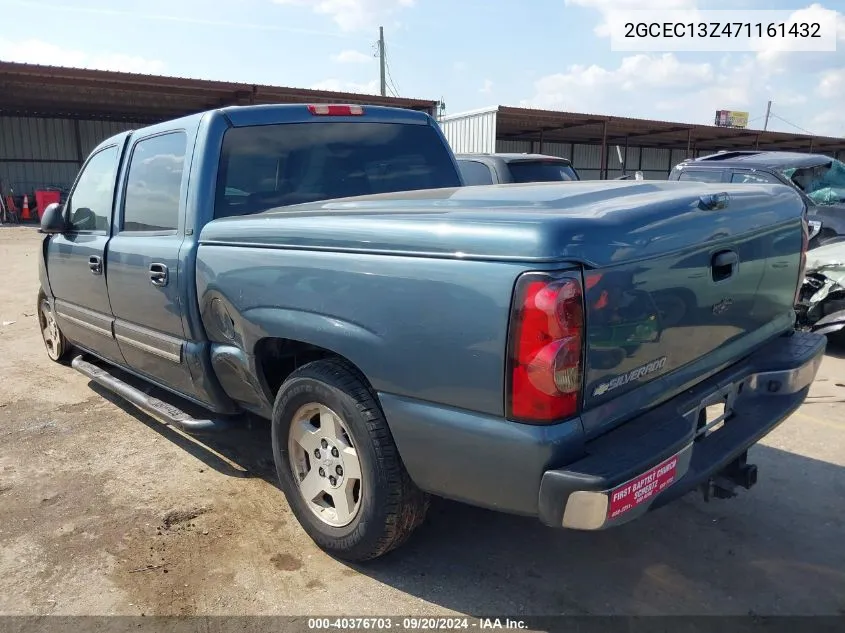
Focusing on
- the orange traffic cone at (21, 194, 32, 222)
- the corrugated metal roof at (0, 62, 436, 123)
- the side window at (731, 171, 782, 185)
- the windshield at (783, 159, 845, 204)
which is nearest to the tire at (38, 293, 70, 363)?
the side window at (731, 171, 782, 185)

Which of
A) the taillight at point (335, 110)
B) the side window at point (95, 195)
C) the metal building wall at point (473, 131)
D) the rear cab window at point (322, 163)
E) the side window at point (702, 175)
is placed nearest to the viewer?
the rear cab window at point (322, 163)

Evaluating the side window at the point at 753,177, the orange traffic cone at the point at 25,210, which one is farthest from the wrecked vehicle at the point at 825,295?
the orange traffic cone at the point at 25,210

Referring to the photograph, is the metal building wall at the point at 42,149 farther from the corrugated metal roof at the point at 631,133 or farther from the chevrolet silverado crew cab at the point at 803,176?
the chevrolet silverado crew cab at the point at 803,176

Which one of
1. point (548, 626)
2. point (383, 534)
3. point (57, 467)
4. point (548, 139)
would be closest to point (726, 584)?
point (548, 626)

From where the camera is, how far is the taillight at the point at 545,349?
6.37 feet

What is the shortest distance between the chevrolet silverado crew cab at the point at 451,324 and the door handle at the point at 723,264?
0.01m

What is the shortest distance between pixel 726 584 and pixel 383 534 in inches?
55.6

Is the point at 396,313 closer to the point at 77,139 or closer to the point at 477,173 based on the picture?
the point at 477,173

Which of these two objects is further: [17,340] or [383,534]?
[17,340]

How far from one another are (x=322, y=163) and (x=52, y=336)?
368cm

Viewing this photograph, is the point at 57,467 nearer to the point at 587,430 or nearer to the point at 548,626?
the point at 548,626

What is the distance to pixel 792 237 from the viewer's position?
294 cm

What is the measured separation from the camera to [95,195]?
4.46 m

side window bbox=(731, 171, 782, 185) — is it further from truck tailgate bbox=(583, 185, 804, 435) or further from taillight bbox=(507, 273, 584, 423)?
taillight bbox=(507, 273, 584, 423)
